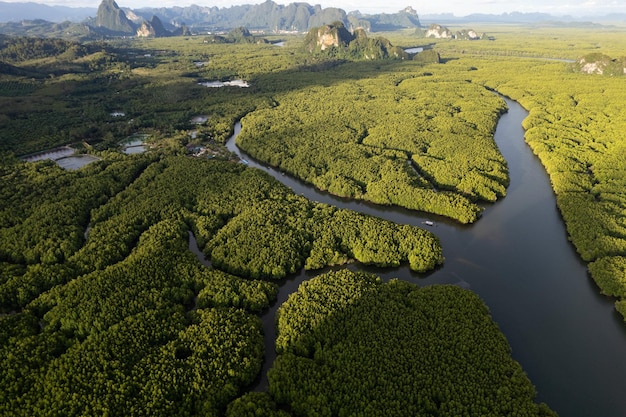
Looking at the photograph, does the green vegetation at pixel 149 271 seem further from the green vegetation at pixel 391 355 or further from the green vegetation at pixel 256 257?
the green vegetation at pixel 391 355

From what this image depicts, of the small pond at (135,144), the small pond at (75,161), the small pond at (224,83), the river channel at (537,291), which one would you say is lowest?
the river channel at (537,291)

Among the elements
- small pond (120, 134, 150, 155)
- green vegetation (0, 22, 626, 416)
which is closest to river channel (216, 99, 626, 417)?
green vegetation (0, 22, 626, 416)

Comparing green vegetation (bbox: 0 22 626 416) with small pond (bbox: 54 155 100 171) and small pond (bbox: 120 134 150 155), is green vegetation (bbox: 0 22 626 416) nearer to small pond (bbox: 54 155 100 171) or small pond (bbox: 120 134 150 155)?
small pond (bbox: 120 134 150 155)

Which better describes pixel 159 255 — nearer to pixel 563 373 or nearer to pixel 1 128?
pixel 563 373

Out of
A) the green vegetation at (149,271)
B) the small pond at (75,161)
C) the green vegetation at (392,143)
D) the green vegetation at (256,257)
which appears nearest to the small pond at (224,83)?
the green vegetation at (392,143)

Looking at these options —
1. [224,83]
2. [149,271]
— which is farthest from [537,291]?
[224,83]

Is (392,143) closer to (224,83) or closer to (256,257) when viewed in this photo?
(256,257)
